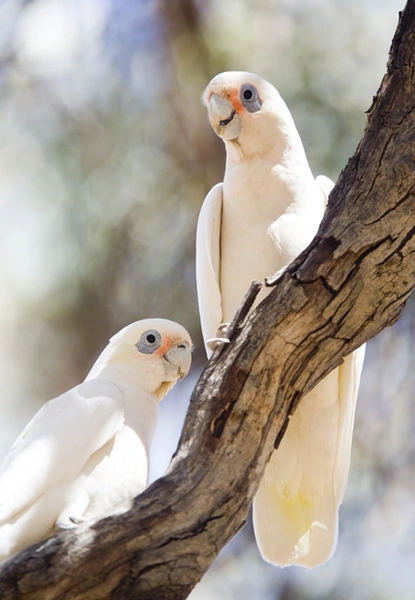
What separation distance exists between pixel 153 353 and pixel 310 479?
2.90 feet

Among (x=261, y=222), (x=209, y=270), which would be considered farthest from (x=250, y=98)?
(x=209, y=270)

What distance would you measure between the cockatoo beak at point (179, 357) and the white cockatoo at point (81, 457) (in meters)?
0.01

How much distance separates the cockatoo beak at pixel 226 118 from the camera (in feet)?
12.5

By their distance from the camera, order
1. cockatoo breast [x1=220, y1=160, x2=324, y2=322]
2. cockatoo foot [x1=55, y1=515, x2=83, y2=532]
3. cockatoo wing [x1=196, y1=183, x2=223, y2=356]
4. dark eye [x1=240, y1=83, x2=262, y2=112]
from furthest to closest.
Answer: dark eye [x1=240, y1=83, x2=262, y2=112] < cockatoo wing [x1=196, y1=183, x2=223, y2=356] < cockatoo breast [x1=220, y1=160, x2=324, y2=322] < cockatoo foot [x1=55, y1=515, x2=83, y2=532]

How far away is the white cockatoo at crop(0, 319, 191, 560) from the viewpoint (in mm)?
2980

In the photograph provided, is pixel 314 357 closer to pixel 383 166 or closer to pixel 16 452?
pixel 383 166

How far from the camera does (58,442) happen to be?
3.19 meters

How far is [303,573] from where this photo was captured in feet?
18.1

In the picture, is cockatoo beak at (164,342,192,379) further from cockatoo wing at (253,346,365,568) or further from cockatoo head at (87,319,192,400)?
cockatoo wing at (253,346,365,568)

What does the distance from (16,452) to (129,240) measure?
230cm

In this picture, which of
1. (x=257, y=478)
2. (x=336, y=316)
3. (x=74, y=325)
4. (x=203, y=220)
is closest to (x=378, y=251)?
(x=336, y=316)

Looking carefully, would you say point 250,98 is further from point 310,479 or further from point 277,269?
point 310,479

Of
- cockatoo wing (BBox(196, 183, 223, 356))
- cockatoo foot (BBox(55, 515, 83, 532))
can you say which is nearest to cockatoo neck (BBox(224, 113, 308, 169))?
cockatoo wing (BBox(196, 183, 223, 356))

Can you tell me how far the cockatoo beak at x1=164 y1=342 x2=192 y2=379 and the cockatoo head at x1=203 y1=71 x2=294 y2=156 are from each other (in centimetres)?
92
